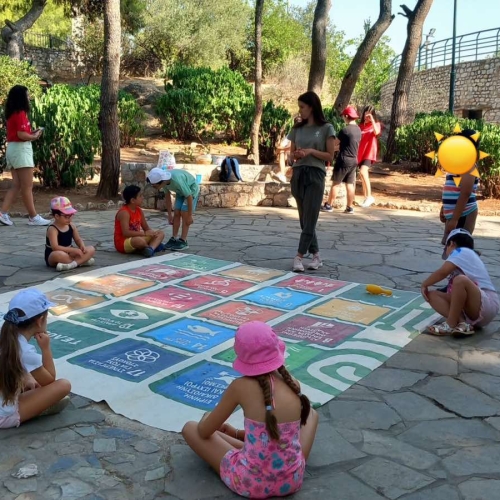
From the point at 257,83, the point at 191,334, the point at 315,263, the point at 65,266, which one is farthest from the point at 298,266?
the point at 257,83

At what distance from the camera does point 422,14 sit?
549 inches

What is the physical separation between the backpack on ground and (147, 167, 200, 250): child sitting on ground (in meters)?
3.49

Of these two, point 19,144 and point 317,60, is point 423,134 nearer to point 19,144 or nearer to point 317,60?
point 317,60

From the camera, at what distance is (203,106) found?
1605 cm

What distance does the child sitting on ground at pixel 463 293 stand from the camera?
394cm

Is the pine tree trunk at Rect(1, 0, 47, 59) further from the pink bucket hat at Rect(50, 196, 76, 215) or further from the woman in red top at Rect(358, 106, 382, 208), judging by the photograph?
the pink bucket hat at Rect(50, 196, 76, 215)

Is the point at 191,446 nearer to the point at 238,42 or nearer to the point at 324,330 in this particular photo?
the point at 324,330

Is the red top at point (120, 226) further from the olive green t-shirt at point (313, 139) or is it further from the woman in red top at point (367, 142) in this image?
the woman in red top at point (367, 142)

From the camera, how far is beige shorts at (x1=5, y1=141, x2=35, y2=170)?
7.39 meters

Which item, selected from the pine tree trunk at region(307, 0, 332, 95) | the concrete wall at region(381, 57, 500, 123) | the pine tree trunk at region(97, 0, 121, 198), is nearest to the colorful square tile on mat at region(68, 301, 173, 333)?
the pine tree trunk at region(97, 0, 121, 198)

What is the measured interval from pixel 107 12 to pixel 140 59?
19.6 m

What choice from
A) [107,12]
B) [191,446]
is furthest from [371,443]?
[107,12]

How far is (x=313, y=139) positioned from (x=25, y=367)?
139 inches

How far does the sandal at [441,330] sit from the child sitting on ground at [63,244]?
3.13 m
